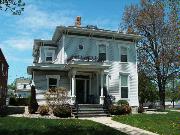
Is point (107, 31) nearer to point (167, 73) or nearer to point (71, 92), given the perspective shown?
point (71, 92)

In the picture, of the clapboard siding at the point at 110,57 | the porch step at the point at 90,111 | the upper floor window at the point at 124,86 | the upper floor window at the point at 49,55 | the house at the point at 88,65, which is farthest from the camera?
the upper floor window at the point at 49,55

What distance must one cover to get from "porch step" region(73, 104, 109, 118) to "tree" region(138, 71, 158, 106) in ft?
50.9

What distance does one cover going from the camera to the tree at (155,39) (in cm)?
3600

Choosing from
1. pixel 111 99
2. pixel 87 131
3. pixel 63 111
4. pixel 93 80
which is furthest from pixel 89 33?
pixel 87 131

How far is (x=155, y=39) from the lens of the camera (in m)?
37.2

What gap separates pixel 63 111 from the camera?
21672 millimetres

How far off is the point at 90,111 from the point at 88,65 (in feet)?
13.2

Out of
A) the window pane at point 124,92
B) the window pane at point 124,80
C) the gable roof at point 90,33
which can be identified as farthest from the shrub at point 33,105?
the window pane at point 124,80

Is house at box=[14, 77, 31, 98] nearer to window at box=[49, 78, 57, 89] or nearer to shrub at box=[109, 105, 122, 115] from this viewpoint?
window at box=[49, 78, 57, 89]

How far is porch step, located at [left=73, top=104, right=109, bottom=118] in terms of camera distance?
74.5 feet

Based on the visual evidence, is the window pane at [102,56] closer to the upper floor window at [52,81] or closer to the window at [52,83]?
the upper floor window at [52,81]

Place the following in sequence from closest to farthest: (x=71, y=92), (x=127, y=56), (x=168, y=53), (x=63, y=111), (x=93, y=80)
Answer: (x=63, y=111)
(x=71, y=92)
(x=93, y=80)
(x=127, y=56)
(x=168, y=53)

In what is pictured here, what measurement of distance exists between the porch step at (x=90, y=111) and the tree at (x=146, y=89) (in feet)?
50.9

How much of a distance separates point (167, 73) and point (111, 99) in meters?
12.9
